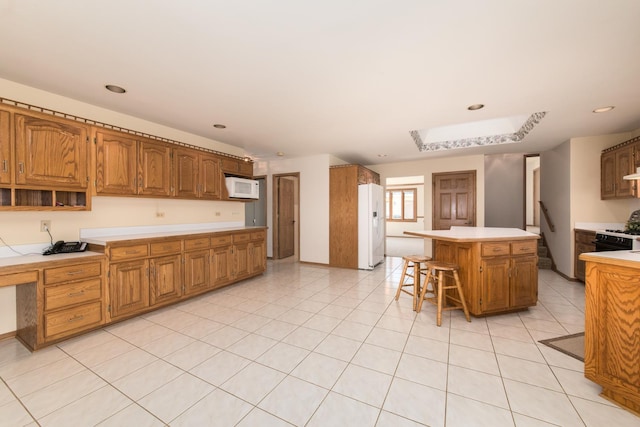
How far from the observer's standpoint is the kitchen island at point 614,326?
1.48m

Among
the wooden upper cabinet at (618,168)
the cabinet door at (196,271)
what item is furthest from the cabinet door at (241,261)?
the wooden upper cabinet at (618,168)

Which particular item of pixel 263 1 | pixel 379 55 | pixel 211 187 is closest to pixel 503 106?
pixel 379 55

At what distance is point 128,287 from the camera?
270 centimetres

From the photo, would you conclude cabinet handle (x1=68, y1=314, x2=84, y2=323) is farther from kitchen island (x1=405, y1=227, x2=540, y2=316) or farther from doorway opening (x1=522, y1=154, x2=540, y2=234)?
doorway opening (x1=522, y1=154, x2=540, y2=234)

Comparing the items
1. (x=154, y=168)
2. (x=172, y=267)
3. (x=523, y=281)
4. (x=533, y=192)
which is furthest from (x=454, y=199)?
(x=154, y=168)

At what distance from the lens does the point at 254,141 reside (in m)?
4.43

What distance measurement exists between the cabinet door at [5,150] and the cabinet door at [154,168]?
1.04 m

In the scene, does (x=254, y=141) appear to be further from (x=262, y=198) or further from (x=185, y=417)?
(x=185, y=417)

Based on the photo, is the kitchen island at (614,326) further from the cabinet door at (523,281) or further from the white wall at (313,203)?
the white wall at (313,203)

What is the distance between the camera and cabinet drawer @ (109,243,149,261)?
2590mm

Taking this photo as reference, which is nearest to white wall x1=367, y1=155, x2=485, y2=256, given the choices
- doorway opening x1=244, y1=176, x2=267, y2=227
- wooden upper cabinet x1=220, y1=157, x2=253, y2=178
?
doorway opening x1=244, y1=176, x2=267, y2=227

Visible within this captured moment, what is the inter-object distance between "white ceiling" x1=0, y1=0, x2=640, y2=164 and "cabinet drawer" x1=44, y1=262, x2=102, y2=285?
1777mm

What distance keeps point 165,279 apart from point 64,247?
39.0 inches

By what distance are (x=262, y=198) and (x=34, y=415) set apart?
17.0ft
